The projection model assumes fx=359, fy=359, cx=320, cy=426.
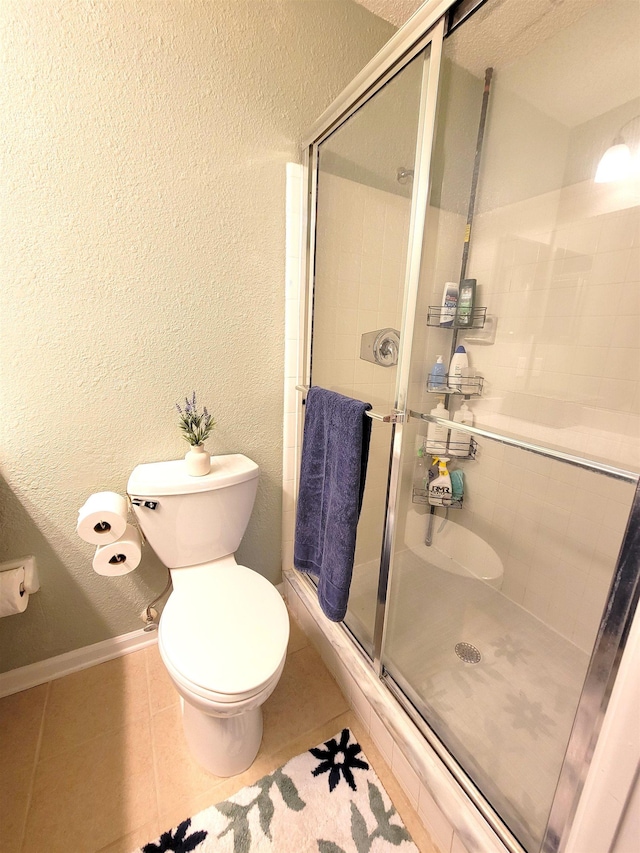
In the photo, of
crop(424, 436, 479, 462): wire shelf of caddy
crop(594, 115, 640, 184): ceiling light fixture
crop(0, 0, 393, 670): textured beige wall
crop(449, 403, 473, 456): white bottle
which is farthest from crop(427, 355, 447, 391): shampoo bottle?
crop(594, 115, 640, 184): ceiling light fixture

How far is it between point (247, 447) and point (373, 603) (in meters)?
0.73

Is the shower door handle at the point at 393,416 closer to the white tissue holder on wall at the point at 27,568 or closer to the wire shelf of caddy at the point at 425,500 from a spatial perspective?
the wire shelf of caddy at the point at 425,500

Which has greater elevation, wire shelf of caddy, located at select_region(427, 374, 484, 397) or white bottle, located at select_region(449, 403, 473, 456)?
wire shelf of caddy, located at select_region(427, 374, 484, 397)

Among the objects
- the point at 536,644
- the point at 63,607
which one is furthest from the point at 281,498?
the point at 536,644

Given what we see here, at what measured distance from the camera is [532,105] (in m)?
1.29

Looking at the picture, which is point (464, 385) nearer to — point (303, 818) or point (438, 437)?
→ point (438, 437)

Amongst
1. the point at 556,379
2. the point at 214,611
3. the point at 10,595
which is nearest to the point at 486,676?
the point at 214,611

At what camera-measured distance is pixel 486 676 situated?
1.23 m

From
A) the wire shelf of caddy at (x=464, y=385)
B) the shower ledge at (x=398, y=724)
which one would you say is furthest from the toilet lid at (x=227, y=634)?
the wire shelf of caddy at (x=464, y=385)

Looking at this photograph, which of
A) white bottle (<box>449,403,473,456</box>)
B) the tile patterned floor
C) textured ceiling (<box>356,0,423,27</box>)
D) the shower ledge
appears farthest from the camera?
white bottle (<box>449,403,473,456</box>)

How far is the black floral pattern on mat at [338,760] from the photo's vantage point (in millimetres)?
1021

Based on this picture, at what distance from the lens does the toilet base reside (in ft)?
3.23

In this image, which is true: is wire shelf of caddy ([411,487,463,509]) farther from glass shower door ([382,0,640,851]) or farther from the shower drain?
the shower drain

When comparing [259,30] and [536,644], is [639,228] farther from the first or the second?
[536,644]
